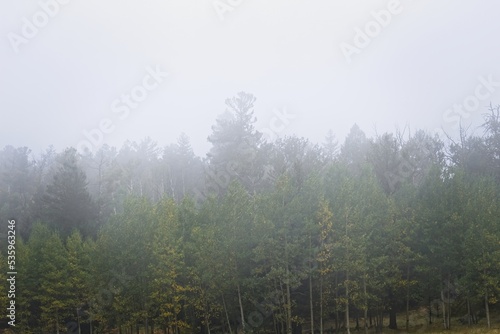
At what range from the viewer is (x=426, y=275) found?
36.2 m

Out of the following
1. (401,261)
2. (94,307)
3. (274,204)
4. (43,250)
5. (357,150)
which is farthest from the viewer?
(357,150)

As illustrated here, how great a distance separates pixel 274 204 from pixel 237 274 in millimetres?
6700

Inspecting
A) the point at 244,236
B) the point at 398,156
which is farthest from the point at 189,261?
the point at 398,156

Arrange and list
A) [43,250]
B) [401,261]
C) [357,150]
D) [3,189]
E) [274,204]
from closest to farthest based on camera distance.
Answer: [274,204]
[401,261]
[43,250]
[357,150]
[3,189]

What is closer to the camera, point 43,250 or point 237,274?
point 237,274

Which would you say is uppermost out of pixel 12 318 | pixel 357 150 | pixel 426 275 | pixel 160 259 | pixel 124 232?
pixel 357 150

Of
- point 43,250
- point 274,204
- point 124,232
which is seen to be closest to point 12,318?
point 43,250

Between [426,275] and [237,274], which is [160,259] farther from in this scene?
[426,275]

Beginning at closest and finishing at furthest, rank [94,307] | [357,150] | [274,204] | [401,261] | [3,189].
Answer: [274,204], [401,261], [94,307], [357,150], [3,189]

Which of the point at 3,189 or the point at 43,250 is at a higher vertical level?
the point at 3,189

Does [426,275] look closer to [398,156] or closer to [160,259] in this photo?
[398,156]

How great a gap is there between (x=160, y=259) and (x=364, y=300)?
16941 mm

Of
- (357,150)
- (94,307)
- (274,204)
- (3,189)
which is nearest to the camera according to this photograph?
(274,204)

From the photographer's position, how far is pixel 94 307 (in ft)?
132
